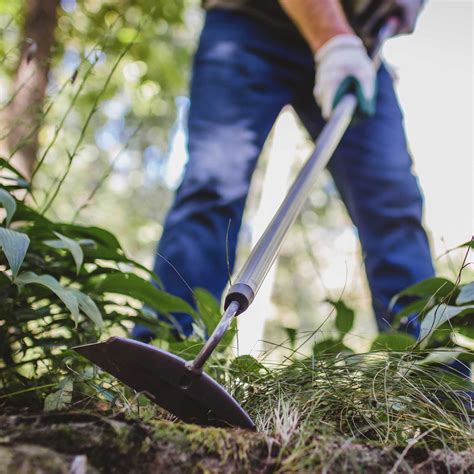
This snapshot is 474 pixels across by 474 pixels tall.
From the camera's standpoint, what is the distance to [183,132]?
2160 mm

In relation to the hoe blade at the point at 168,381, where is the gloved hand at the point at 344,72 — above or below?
above

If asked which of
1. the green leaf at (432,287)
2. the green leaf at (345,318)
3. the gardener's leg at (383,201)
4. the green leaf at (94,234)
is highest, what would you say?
the gardener's leg at (383,201)

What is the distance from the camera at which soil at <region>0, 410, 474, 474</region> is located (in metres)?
0.50

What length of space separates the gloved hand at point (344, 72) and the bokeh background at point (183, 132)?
1.60ft

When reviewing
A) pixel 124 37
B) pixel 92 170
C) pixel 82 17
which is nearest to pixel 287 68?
pixel 124 37

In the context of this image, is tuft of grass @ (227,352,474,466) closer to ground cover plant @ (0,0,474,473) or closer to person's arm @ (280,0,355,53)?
ground cover plant @ (0,0,474,473)

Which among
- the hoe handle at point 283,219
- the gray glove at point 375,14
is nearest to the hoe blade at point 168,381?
the hoe handle at point 283,219

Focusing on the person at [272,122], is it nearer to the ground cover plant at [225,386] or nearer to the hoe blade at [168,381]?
the ground cover plant at [225,386]

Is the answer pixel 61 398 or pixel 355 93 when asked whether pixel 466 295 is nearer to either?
pixel 61 398

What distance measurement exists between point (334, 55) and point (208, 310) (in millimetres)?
→ 937

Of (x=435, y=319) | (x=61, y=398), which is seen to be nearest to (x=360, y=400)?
(x=435, y=319)

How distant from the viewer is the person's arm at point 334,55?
5.32 feet

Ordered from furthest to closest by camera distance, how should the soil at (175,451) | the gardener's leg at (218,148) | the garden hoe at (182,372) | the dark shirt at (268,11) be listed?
1. the dark shirt at (268,11)
2. the gardener's leg at (218,148)
3. the garden hoe at (182,372)
4. the soil at (175,451)

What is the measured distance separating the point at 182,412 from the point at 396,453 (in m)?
0.26
